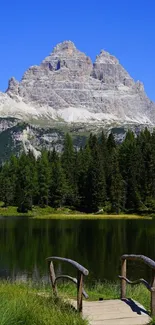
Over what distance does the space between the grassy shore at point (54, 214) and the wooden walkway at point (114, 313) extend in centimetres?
8930

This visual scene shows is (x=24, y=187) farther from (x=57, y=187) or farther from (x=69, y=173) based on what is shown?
(x=69, y=173)

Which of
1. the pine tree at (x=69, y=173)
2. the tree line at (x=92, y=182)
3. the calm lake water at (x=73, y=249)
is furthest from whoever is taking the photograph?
the pine tree at (x=69, y=173)

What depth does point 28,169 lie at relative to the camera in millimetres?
130500

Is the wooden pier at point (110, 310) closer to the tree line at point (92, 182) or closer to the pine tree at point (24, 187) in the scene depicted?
the tree line at point (92, 182)

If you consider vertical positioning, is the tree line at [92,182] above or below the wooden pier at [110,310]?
above

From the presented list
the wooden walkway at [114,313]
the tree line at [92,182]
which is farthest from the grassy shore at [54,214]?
the wooden walkway at [114,313]

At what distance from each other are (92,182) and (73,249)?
245 ft

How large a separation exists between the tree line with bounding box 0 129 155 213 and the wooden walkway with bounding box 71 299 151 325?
100007mm

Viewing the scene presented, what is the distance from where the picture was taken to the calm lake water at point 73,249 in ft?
121

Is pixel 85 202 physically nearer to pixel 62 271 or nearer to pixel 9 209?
pixel 9 209

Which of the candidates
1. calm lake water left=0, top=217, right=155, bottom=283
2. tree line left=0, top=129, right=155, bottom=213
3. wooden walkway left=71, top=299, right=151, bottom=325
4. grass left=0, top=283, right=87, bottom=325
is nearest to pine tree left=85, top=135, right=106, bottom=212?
tree line left=0, top=129, right=155, bottom=213

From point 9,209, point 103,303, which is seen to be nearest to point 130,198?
point 9,209

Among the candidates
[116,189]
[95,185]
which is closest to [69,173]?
[95,185]

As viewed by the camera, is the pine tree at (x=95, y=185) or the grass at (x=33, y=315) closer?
the grass at (x=33, y=315)
